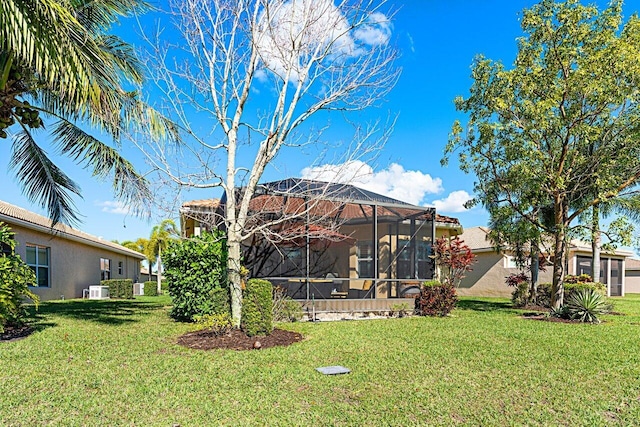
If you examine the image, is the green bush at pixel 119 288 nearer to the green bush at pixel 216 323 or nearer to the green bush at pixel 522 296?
the green bush at pixel 216 323

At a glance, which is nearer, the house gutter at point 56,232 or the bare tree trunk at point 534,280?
the house gutter at point 56,232

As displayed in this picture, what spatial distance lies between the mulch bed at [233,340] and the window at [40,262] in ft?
39.6

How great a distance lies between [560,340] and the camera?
9.40 metres

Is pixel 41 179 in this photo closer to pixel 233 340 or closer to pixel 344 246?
pixel 233 340

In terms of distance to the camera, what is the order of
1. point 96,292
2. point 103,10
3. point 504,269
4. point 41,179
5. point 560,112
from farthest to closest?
point 504,269, point 96,292, point 560,112, point 41,179, point 103,10

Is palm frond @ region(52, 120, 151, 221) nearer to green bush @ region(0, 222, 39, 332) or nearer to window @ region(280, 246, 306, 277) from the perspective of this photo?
green bush @ region(0, 222, 39, 332)

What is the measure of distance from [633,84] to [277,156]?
10.2 m

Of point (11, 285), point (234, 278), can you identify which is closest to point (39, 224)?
point (11, 285)

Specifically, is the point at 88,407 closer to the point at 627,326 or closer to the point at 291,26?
the point at 291,26

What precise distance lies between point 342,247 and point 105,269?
16200 mm

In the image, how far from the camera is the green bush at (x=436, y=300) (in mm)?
13602

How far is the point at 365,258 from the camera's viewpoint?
60.4ft

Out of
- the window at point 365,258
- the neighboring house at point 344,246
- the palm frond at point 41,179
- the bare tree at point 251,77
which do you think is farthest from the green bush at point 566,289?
the palm frond at point 41,179

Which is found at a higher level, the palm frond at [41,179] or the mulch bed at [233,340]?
the palm frond at [41,179]
